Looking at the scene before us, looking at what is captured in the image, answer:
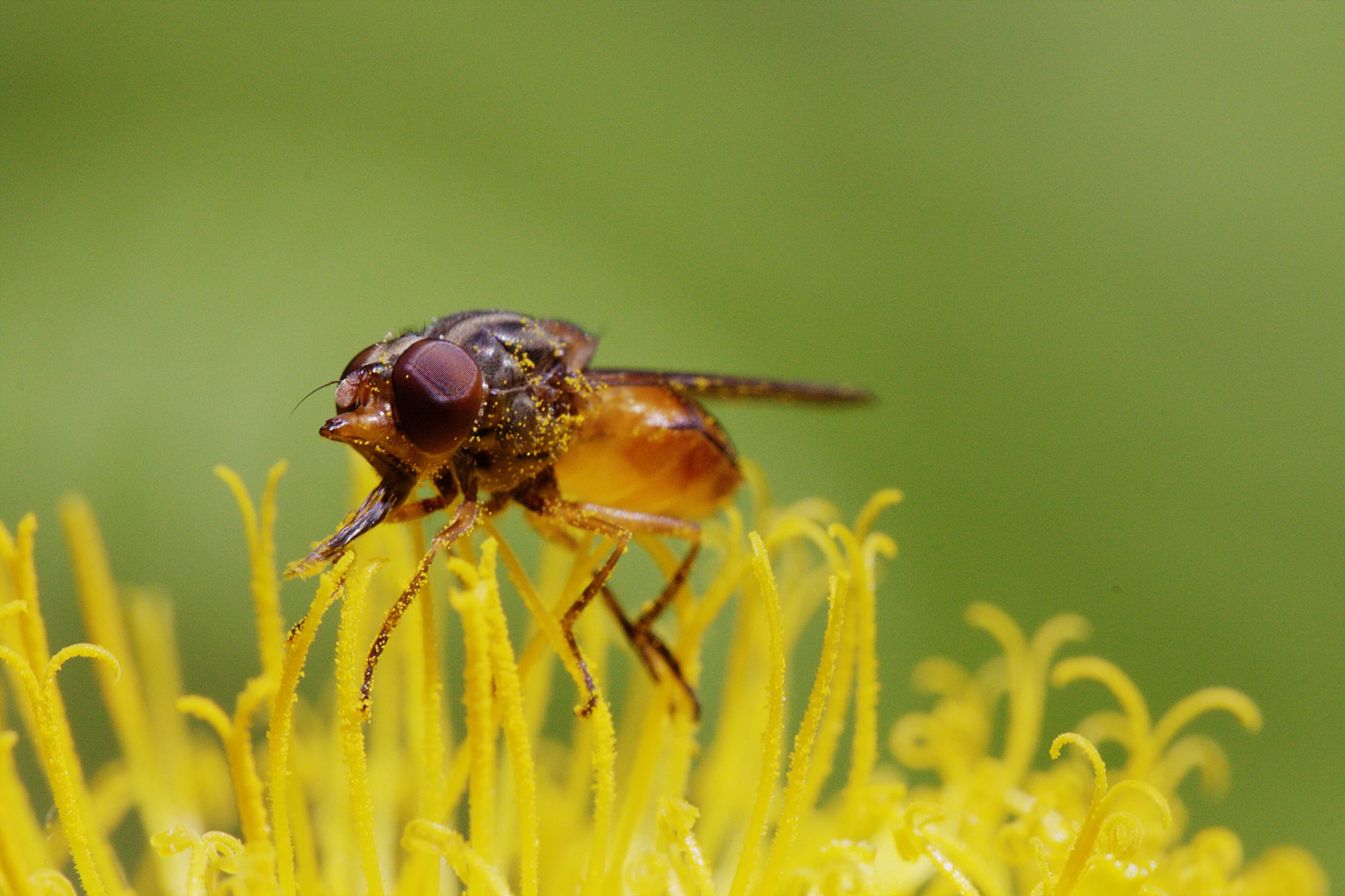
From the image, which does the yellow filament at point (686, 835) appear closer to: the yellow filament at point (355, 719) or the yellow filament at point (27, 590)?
the yellow filament at point (355, 719)

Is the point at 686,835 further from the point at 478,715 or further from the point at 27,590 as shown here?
the point at 27,590

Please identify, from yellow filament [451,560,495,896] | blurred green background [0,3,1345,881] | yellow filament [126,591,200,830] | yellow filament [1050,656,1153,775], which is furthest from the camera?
blurred green background [0,3,1345,881]

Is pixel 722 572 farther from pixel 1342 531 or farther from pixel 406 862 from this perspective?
pixel 1342 531

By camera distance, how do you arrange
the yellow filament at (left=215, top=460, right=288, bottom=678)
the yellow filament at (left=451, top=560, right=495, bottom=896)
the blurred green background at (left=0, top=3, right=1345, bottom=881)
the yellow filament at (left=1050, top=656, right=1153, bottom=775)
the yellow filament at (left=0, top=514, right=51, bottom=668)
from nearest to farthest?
the yellow filament at (left=451, top=560, right=495, bottom=896)
the yellow filament at (left=0, top=514, right=51, bottom=668)
the yellow filament at (left=215, top=460, right=288, bottom=678)
the yellow filament at (left=1050, top=656, right=1153, bottom=775)
the blurred green background at (left=0, top=3, right=1345, bottom=881)

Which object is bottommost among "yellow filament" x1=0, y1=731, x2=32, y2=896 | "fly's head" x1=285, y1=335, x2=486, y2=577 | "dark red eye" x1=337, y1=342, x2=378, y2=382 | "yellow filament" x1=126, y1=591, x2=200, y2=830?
"yellow filament" x1=126, y1=591, x2=200, y2=830

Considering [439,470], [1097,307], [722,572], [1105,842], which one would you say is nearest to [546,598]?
[722,572]

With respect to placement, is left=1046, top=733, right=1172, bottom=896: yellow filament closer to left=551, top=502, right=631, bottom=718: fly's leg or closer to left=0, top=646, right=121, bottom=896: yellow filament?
left=551, top=502, right=631, bottom=718: fly's leg

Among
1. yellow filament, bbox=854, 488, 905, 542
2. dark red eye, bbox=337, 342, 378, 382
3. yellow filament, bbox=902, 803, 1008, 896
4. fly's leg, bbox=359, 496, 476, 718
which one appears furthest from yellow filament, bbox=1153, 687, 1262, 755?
dark red eye, bbox=337, 342, 378, 382

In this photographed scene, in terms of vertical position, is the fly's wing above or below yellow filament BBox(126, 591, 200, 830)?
above
